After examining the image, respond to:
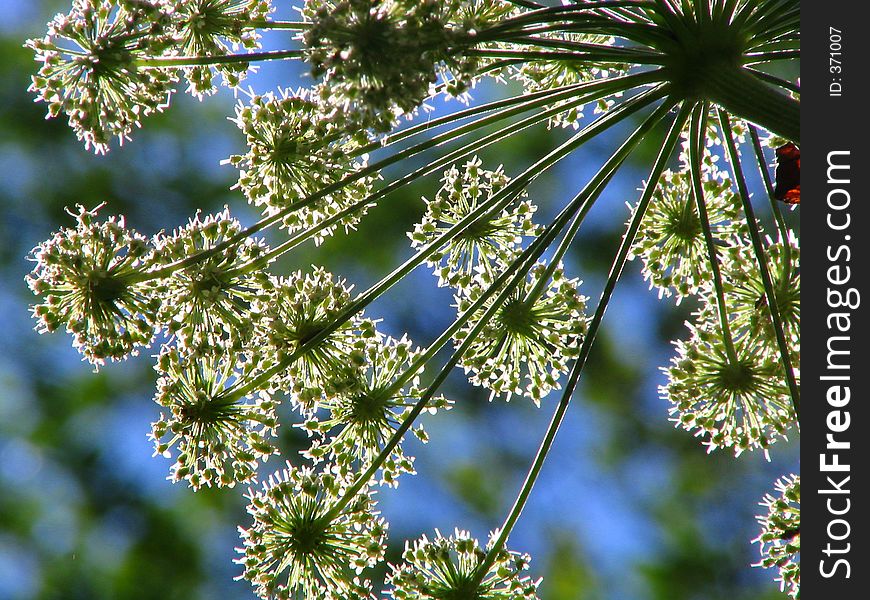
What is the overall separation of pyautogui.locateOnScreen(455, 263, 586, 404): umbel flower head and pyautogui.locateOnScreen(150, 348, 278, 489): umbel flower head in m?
1.45

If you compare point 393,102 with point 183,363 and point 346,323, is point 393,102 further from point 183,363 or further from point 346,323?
point 183,363

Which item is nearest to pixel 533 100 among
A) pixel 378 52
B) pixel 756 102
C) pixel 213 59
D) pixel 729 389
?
pixel 756 102

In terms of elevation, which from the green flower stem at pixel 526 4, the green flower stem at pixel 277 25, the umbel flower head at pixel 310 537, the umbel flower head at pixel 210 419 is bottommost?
the umbel flower head at pixel 310 537

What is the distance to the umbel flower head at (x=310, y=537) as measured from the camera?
5.10m

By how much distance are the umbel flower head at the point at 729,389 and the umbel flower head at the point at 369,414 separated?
1.81 meters

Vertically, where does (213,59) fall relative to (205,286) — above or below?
above

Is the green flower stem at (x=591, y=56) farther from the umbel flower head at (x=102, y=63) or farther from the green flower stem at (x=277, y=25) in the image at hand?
the umbel flower head at (x=102, y=63)

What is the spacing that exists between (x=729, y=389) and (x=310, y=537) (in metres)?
2.97

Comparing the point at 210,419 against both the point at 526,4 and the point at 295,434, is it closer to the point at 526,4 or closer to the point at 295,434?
the point at 526,4

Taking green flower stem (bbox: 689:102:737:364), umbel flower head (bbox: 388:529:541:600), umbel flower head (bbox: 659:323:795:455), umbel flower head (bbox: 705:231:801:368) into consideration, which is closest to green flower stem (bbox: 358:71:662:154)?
green flower stem (bbox: 689:102:737:364)

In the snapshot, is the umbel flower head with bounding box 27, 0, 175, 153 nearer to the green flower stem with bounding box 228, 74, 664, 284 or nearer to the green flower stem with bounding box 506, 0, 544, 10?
the green flower stem with bounding box 228, 74, 664, 284

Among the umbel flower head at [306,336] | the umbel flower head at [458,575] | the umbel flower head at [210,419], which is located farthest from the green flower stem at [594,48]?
the umbel flower head at [458,575]

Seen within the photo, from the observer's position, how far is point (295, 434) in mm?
15328

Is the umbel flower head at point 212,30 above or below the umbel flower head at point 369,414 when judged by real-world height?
above
